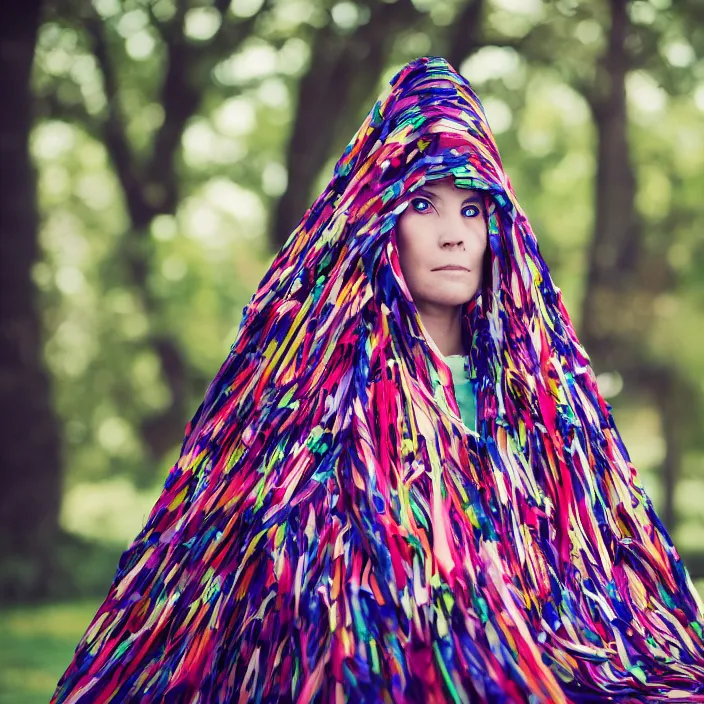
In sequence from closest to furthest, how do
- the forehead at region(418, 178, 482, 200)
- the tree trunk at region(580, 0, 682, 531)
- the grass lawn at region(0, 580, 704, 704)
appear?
1. the forehead at region(418, 178, 482, 200)
2. the grass lawn at region(0, 580, 704, 704)
3. the tree trunk at region(580, 0, 682, 531)

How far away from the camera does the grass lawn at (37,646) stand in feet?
15.5

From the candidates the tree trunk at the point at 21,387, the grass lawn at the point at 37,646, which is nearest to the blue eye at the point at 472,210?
the grass lawn at the point at 37,646

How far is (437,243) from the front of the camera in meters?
2.64

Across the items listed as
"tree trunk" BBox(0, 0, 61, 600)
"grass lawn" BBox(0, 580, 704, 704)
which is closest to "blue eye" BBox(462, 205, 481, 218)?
"grass lawn" BBox(0, 580, 704, 704)

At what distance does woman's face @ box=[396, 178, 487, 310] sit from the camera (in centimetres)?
264

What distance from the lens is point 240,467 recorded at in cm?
254

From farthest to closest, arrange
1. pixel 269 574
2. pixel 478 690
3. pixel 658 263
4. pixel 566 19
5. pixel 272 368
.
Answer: pixel 658 263, pixel 566 19, pixel 272 368, pixel 269 574, pixel 478 690

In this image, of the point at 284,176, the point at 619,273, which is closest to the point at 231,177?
the point at 284,176

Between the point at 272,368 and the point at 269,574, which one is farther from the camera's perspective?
the point at 272,368

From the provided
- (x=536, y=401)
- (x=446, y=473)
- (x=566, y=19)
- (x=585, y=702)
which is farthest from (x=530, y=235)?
(x=566, y=19)

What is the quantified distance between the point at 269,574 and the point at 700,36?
7972 mm

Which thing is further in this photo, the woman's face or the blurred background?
the blurred background

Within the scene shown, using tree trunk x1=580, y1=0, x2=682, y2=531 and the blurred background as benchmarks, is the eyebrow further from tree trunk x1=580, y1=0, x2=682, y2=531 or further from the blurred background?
tree trunk x1=580, y1=0, x2=682, y2=531

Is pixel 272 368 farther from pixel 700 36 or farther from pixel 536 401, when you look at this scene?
pixel 700 36
